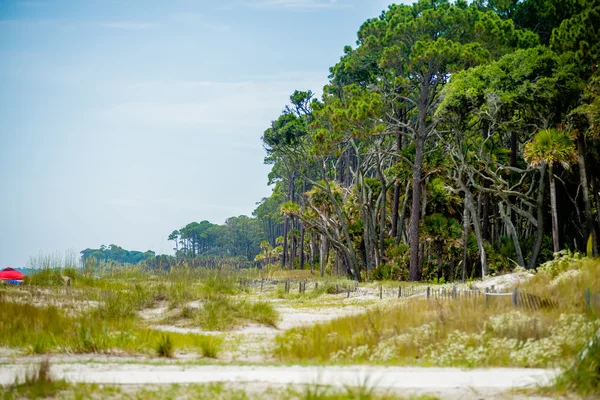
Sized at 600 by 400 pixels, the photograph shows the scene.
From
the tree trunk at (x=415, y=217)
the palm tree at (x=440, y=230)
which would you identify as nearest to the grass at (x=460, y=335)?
the tree trunk at (x=415, y=217)

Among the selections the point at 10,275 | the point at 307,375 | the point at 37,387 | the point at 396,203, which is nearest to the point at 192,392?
the point at 307,375

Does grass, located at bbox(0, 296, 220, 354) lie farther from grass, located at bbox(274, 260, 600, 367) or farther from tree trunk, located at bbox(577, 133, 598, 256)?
tree trunk, located at bbox(577, 133, 598, 256)

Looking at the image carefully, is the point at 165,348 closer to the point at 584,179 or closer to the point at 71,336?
the point at 71,336

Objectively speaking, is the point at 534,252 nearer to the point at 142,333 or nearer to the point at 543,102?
the point at 543,102

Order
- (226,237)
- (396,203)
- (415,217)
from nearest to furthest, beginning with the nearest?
1. (415,217)
2. (396,203)
3. (226,237)

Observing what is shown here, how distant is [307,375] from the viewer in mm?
7148

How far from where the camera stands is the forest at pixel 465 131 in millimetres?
27469

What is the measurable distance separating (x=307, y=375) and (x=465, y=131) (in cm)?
3004

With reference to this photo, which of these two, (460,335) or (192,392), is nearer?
(192,392)

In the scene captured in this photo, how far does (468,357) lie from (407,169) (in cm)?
2837

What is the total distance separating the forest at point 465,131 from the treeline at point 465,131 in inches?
3.1

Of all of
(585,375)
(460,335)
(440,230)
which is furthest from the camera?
(440,230)

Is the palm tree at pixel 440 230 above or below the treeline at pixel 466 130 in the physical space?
below

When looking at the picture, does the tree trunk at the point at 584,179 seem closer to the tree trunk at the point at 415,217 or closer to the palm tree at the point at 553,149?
the palm tree at the point at 553,149
